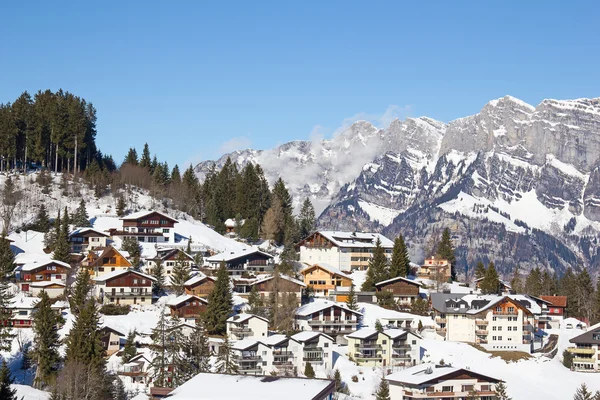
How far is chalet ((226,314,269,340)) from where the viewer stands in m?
74.3

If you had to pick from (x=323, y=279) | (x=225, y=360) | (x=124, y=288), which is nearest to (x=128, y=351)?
(x=225, y=360)

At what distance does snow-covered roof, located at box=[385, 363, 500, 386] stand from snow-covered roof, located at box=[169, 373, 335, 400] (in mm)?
27192

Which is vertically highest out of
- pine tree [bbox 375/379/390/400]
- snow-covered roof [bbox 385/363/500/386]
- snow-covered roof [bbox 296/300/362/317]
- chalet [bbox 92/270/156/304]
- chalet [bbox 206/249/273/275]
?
chalet [bbox 206/249/273/275]

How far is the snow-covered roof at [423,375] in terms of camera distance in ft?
224

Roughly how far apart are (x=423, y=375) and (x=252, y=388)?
3052 centimetres

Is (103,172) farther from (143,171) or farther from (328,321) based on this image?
(328,321)

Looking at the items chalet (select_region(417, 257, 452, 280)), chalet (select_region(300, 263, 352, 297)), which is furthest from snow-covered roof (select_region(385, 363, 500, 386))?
chalet (select_region(417, 257, 452, 280))

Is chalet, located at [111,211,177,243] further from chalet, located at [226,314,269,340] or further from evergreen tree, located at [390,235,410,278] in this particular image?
chalet, located at [226,314,269,340]

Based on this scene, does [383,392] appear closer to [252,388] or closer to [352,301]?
[352,301]

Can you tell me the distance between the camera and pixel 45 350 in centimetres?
6119

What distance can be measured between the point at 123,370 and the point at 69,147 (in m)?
56.8

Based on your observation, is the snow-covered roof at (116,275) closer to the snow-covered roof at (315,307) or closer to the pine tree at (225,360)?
the pine tree at (225,360)

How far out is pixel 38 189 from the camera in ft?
353

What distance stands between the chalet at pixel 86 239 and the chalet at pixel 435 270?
40.5 metres
